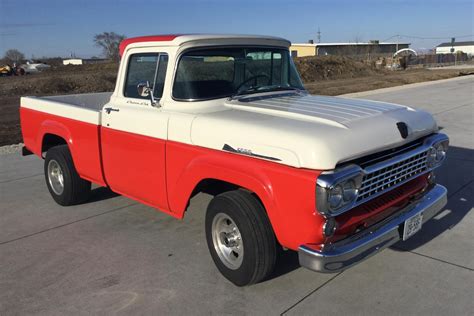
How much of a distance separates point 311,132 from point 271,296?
128 cm

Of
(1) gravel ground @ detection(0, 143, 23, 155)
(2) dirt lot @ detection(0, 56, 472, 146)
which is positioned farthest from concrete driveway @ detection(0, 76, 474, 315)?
(2) dirt lot @ detection(0, 56, 472, 146)

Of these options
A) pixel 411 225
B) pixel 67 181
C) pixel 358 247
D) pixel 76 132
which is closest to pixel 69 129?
pixel 76 132

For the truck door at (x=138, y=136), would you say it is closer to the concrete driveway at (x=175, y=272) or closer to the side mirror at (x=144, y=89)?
the side mirror at (x=144, y=89)

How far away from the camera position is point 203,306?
3.21 meters

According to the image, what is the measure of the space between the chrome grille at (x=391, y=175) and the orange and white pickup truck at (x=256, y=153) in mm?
13

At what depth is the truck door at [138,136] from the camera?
3.89 meters

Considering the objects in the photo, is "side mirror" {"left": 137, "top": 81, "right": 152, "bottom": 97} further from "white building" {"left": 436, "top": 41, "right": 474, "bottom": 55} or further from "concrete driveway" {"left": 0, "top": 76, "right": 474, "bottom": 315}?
"white building" {"left": 436, "top": 41, "right": 474, "bottom": 55}

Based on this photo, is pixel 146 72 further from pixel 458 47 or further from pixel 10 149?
pixel 458 47

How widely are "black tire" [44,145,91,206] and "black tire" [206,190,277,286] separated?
247 centimetres

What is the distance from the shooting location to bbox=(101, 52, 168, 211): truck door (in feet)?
12.8

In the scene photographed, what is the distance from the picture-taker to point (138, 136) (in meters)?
4.04

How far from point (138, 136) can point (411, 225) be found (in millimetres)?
2427

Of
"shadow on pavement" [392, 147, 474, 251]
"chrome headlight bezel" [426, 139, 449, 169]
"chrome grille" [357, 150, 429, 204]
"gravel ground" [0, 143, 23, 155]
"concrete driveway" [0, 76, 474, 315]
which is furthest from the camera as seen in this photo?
"gravel ground" [0, 143, 23, 155]

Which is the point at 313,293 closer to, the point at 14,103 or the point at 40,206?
the point at 40,206
